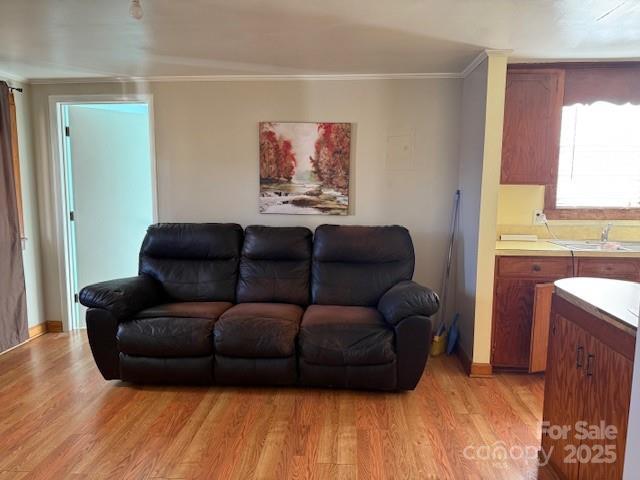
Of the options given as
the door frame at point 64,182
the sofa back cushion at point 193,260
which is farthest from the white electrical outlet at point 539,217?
the door frame at point 64,182

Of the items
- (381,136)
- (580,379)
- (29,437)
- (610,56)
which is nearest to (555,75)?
(610,56)

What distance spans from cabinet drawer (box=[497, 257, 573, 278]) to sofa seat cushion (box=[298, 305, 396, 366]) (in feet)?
3.11

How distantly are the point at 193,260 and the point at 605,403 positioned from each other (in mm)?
2661

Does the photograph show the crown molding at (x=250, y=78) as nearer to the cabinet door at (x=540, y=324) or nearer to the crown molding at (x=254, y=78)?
the crown molding at (x=254, y=78)

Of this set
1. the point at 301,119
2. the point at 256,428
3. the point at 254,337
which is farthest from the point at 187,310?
the point at 301,119

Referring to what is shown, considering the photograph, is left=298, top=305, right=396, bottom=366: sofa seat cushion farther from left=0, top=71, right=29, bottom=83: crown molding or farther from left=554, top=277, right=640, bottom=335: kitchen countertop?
left=0, top=71, right=29, bottom=83: crown molding

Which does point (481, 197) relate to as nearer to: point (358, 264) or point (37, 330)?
point (358, 264)

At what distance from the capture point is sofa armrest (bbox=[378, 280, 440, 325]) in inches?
97.4

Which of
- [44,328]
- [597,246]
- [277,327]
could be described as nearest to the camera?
[277,327]

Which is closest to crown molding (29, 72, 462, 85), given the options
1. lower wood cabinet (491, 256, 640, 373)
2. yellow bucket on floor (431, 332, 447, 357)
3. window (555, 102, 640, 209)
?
window (555, 102, 640, 209)

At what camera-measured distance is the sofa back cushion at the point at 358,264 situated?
3049mm

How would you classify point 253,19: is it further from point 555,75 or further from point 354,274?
point 555,75

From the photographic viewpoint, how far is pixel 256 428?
2.22m

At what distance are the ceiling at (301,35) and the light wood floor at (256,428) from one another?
217 cm
